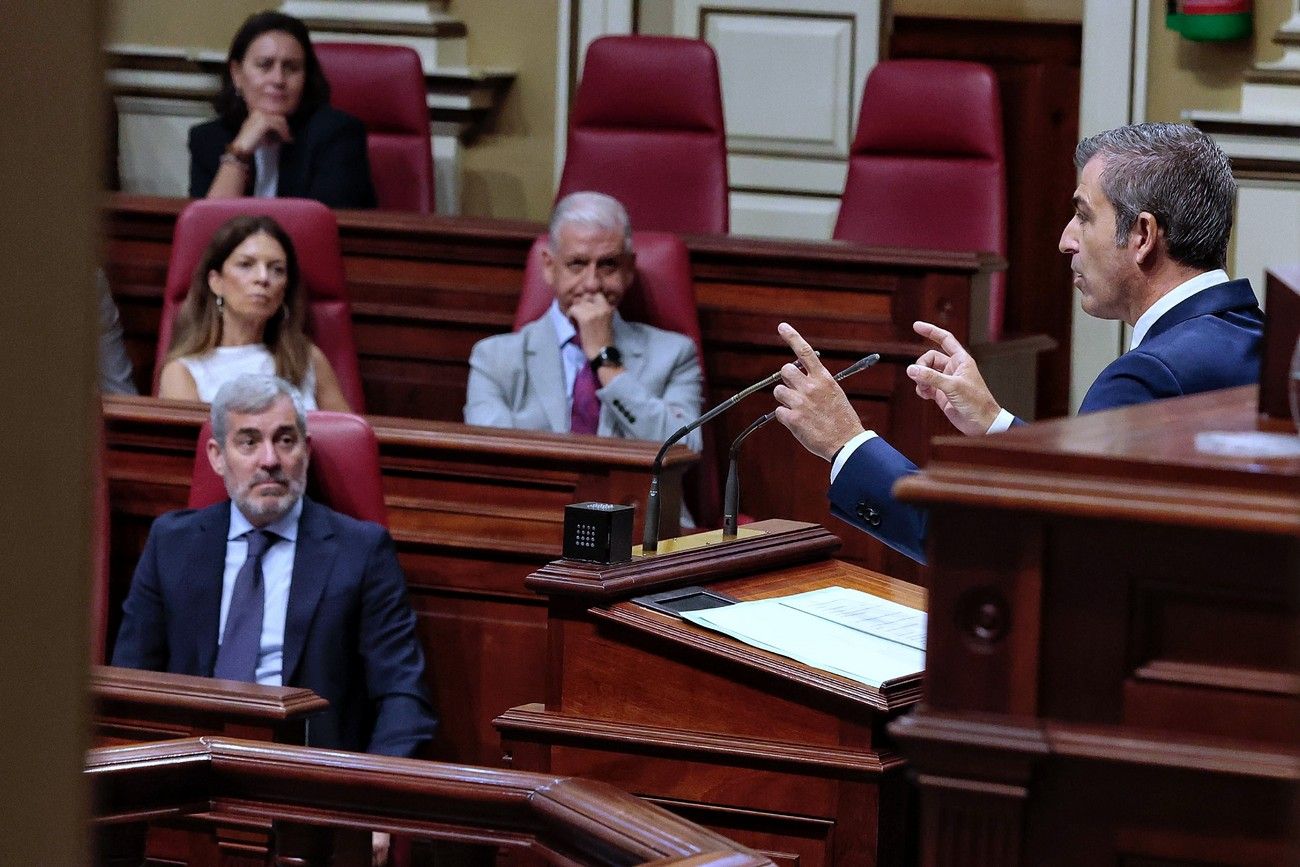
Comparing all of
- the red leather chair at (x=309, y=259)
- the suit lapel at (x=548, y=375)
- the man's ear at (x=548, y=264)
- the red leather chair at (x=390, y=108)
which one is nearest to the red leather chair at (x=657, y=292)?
the man's ear at (x=548, y=264)

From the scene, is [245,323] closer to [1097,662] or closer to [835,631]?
[835,631]

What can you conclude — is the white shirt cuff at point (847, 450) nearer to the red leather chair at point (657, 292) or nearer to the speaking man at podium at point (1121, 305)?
the speaking man at podium at point (1121, 305)

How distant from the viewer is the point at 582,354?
3664 millimetres

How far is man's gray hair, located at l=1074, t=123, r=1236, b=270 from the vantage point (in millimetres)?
1926

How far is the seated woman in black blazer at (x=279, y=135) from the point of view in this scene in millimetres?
4445

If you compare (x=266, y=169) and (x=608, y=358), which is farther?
(x=266, y=169)

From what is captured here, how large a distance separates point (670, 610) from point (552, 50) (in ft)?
12.9

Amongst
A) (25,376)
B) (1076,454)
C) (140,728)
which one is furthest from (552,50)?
(25,376)

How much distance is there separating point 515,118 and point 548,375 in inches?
84.4

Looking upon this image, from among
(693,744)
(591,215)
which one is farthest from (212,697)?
(591,215)

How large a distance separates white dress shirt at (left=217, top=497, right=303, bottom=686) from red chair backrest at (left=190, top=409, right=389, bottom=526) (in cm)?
9

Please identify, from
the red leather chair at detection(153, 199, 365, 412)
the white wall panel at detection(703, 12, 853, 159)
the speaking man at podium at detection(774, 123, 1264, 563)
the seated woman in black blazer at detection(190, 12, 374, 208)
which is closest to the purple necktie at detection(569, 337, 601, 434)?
the red leather chair at detection(153, 199, 365, 412)

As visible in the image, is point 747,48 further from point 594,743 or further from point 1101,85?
point 594,743

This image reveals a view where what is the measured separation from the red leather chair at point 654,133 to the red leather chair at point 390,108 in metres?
0.47
